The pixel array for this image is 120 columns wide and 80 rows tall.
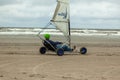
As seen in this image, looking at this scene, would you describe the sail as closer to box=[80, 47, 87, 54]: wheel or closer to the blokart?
the blokart

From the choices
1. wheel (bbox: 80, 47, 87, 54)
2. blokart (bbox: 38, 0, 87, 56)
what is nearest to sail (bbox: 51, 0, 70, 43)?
blokart (bbox: 38, 0, 87, 56)

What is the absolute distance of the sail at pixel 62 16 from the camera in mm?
22422

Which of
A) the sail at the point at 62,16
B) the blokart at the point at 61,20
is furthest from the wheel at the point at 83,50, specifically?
the sail at the point at 62,16

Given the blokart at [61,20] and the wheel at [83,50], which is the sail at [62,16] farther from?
the wheel at [83,50]

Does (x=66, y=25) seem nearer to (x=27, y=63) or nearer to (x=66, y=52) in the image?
(x=66, y=52)

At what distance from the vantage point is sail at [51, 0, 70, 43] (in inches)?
883

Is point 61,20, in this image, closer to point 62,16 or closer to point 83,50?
point 62,16

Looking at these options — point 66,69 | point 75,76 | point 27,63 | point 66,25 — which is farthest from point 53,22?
point 75,76

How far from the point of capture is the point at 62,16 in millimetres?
22609

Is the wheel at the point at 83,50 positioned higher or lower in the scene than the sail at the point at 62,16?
lower

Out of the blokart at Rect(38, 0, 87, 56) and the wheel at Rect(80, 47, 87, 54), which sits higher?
the blokart at Rect(38, 0, 87, 56)

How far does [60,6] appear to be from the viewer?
73.7 feet

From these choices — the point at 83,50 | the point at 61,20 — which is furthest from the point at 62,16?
the point at 83,50

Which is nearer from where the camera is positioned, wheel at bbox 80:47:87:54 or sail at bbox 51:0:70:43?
sail at bbox 51:0:70:43
